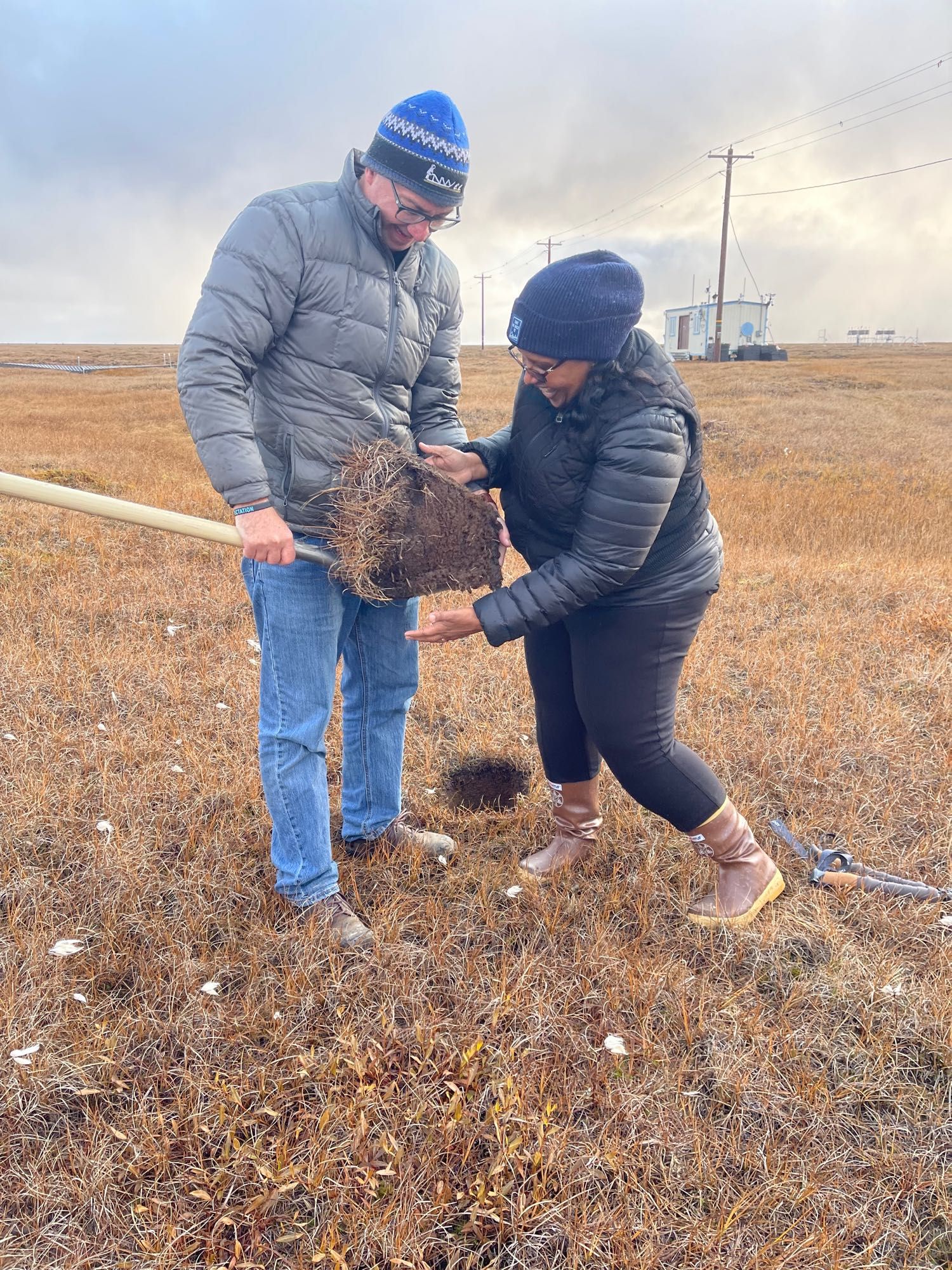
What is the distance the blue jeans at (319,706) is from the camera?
247 cm

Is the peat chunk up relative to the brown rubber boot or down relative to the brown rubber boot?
up

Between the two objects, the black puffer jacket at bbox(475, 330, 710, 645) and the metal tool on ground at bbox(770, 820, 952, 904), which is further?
the metal tool on ground at bbox(770, 820, 952, 904)

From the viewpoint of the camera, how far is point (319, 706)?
2572mm

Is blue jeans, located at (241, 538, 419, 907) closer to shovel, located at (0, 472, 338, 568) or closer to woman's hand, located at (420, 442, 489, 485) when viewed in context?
shovel, located at (0, 472, 338, 568)

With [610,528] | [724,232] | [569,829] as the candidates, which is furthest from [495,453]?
[724,232]

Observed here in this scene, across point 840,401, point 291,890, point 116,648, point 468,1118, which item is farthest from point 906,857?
point 840,401

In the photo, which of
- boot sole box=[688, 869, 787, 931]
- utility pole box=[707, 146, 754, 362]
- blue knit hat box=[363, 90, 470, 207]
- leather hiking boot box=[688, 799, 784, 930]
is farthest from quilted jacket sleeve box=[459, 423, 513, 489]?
utility pole box=[707, 146, 754, 362]

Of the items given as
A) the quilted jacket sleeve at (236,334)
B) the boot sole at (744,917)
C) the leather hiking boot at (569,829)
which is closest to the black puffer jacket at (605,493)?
the quilted jacket sleeve at (236,334)

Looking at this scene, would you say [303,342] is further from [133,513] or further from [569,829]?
[569,829]

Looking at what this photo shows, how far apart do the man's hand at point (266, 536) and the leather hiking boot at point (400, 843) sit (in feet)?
4.46

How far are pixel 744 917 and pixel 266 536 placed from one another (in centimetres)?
208

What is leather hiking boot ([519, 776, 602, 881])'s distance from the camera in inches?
121

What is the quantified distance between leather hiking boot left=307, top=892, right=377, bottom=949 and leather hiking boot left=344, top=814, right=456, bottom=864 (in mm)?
434

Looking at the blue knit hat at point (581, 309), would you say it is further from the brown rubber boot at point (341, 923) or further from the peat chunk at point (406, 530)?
the brown rubber boot at point (341, 923)
